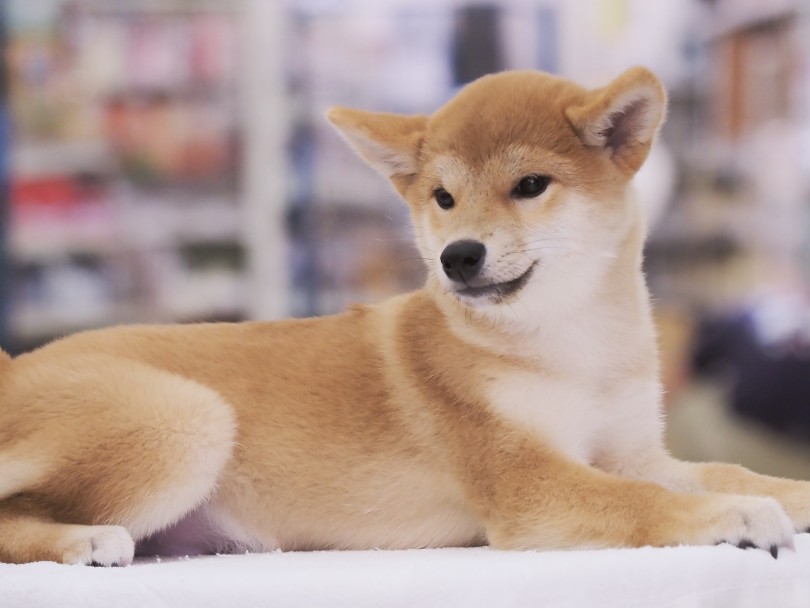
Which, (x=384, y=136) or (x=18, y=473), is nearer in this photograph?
(x=18, y=473)

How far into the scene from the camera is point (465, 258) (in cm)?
105

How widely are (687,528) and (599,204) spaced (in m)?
0.39

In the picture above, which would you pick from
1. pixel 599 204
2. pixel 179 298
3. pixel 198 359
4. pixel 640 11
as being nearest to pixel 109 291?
pixel 179 298

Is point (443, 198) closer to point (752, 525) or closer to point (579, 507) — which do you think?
point (579, 507)

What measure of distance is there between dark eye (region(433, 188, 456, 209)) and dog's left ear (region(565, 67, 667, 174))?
0.17m

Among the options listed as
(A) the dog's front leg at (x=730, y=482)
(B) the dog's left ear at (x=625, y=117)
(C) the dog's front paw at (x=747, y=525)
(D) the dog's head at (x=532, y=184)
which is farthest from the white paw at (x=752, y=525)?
(B) the dog's left ear at (x=625, y=117)

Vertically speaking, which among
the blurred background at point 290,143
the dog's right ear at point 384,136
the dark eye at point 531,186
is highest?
the dog's right ear at point 384,136

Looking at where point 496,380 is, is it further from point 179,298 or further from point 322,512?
point 179,298

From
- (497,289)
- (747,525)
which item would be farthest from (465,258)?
(747,525)

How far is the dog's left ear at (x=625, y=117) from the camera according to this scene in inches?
39.6

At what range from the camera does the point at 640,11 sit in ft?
11.5

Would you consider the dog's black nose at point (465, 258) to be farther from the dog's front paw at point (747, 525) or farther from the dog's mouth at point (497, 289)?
the dog's front paw at point (747, 525)

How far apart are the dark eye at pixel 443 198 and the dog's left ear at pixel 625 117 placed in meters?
0.17

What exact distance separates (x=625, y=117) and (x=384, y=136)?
30 cm
